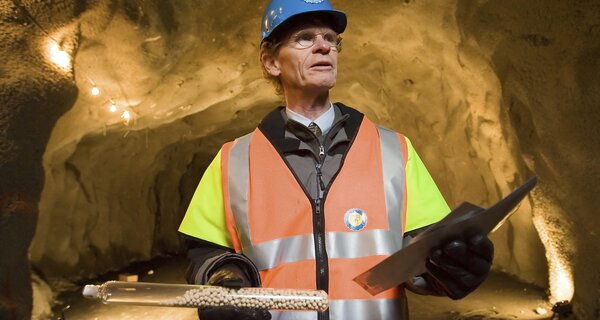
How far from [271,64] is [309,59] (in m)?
0.22

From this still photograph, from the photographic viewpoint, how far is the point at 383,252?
1.68 m

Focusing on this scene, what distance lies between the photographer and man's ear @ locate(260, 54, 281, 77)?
2.03m

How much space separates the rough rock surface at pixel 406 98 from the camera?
394cm

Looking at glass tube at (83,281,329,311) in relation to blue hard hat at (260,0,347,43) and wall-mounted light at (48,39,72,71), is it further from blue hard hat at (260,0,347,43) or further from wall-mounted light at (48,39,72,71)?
wall-mounted light at (48,39,72,71)

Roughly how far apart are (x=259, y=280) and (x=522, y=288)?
4996mm

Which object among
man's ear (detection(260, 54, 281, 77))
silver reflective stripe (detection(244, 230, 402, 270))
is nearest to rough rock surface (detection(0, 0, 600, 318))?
man's ear (detection(260, 54, 281, 77))

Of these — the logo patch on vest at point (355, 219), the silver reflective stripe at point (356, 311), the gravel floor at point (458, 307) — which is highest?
the logo patch on vest at point (355, 219)

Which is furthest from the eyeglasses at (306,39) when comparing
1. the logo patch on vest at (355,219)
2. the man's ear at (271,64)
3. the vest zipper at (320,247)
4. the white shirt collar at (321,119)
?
the logo patch on vest at (355,219)

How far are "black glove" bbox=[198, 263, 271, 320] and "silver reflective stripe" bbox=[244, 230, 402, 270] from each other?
144mm

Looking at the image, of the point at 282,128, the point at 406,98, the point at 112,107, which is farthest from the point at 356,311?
the point at 406,98

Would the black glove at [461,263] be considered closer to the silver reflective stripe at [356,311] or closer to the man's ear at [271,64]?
the silver reflective stripe at [356,311]

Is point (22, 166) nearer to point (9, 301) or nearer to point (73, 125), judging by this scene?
point (9, 301)

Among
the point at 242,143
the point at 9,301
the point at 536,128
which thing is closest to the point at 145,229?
the point at 9,301

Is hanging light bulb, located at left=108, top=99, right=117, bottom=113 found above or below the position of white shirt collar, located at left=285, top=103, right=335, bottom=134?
above
